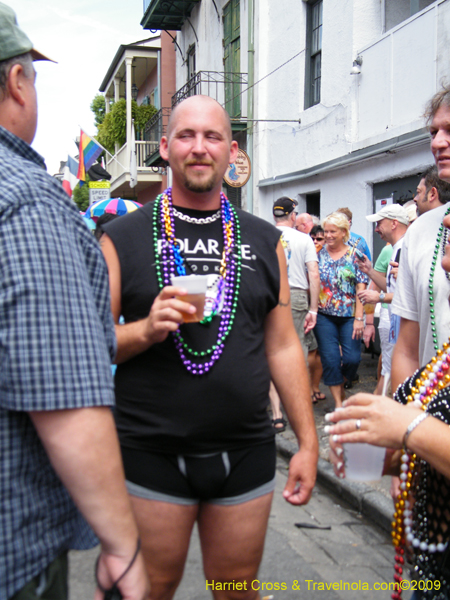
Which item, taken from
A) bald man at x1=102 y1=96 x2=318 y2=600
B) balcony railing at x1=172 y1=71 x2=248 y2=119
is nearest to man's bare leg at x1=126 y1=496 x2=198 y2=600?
bald man at x1=102 y1=96 x2=318 y2=600

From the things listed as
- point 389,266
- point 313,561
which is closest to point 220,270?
point 313,561

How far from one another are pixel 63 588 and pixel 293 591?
86.3 inches

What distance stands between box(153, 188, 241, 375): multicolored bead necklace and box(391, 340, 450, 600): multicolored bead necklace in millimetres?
722

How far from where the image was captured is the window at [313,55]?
37.7ft

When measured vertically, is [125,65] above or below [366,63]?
above

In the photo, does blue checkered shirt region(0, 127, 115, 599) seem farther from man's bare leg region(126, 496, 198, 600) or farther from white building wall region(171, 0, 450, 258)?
white building wall region(171, 0, 450, 258)

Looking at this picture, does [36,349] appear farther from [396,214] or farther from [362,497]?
[396,214]

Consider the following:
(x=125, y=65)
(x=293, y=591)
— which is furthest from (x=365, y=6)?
(x=125, y=65)

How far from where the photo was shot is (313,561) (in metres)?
3.54

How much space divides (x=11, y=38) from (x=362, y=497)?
3846 millimetres

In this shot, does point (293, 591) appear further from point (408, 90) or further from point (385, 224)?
point (408, 90)

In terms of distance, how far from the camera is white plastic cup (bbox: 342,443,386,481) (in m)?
1.60

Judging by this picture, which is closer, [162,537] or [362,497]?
[162,537]

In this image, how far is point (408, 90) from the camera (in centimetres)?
858
